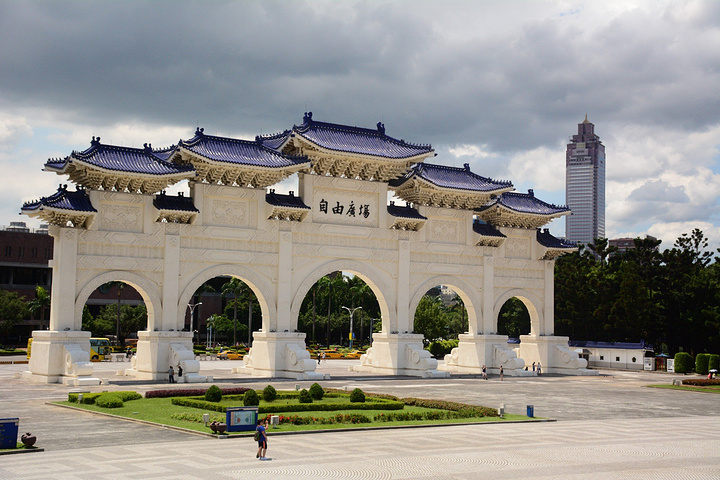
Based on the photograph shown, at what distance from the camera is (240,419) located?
21.0 meters

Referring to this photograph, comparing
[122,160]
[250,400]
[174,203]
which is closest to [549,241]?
[174,203]

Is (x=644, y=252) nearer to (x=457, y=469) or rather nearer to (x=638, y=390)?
(x=638, y=390)

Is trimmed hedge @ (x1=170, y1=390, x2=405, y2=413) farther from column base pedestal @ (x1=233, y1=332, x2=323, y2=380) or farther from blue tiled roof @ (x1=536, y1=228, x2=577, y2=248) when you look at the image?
blue tiled roof @ (x1=536, y1=228, x2=577, y2=248)

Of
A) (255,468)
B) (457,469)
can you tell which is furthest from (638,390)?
(255,468)

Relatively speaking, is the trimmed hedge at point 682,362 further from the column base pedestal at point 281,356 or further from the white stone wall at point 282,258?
the column base pedestal at point 281,356

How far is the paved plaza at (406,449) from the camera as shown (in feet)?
53.3

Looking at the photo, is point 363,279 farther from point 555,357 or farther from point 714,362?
point 714,362

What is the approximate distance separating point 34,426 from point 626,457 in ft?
51.5

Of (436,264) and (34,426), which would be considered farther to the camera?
(436,264)

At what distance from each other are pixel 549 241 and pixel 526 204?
2.91 meters

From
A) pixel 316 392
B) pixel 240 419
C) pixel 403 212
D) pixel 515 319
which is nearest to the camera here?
pixel 240 419

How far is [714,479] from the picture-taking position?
1634 cm

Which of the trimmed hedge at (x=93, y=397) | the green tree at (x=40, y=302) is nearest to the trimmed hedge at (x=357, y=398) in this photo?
the trimmed hedge at (x=93, y=397)

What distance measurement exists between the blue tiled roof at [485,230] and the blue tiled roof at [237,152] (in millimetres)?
12880
